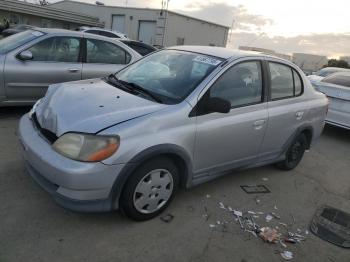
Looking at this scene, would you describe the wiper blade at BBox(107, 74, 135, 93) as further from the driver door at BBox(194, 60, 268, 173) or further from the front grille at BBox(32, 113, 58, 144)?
the front grille at BBox(32, 113, 58, 144)

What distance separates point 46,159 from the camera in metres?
3.09

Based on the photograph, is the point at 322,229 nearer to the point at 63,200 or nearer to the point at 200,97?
the point at 200,97

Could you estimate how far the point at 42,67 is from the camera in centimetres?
597

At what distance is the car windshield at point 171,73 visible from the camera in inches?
148

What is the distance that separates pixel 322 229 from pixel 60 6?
46.3 m

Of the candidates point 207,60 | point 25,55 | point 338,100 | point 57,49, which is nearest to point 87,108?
point 207,60

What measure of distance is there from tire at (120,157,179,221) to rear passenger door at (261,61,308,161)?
5.04 ft

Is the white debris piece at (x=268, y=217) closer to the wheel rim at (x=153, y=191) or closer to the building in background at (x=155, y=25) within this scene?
the wheel rim at (x=153, y=191)

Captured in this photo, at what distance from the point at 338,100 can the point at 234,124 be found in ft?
15.6

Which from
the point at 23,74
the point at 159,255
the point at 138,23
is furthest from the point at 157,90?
the point at 138,23

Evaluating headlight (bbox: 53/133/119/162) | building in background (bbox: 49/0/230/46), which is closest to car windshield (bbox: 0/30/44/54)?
headlight (bbox: 53/133/119/162)

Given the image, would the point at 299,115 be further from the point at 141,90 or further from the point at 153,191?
the point at 153,191

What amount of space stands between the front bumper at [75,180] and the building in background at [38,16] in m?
30.5

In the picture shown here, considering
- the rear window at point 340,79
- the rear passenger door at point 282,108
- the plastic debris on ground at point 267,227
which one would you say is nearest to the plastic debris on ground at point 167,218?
the plastic debris on ground at point 267,227
